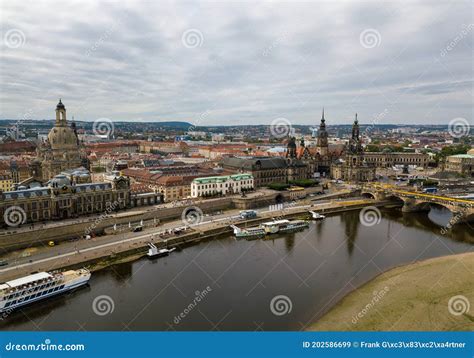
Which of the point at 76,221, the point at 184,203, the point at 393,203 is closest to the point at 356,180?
the point at 393,203

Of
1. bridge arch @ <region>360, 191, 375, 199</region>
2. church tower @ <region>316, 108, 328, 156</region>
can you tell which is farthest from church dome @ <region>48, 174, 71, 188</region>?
church tower @ <region>316, 108, 328, 156</region>

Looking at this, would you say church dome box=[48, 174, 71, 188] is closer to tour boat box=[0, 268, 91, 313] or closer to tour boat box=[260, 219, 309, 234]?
tour boat box=[0, 268, 91, 313]

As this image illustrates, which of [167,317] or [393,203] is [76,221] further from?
[393,203]

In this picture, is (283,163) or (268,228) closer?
(268,228)

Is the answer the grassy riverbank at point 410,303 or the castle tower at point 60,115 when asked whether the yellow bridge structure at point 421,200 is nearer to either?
the grassy riverbank at point 410,303

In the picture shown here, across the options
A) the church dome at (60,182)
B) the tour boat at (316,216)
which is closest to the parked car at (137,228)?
the church dome at (60,182)

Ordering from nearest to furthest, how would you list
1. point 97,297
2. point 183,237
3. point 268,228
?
point 97,297
point 183,237
point 268,228
